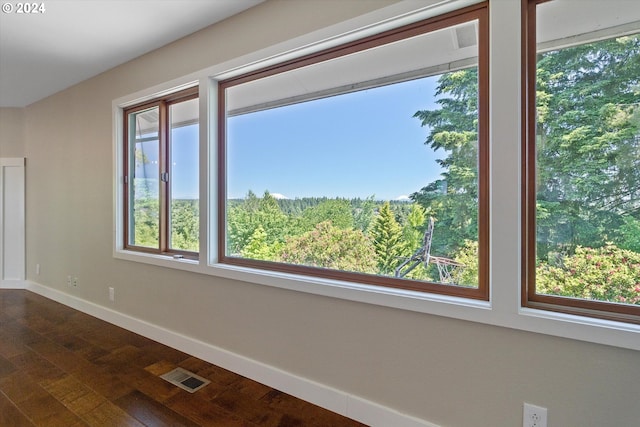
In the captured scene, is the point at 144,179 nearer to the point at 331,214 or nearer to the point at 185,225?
the point at 185,225

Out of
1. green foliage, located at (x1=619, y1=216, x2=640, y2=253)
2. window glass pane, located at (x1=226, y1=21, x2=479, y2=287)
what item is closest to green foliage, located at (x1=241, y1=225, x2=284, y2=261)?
window glass pane, located at (x1=226, y1=21, x2=479, y2=287)

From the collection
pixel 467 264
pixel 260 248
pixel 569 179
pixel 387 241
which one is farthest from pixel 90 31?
pixel 569 179

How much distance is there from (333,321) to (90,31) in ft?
9.54

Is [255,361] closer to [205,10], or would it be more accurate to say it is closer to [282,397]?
[282,397]

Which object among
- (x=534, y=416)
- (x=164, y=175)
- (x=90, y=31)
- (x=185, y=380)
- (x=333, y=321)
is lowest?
(x=185, y=380)

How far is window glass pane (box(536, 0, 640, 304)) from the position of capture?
1388mm

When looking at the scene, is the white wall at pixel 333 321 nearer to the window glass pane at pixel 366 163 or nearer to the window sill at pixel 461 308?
the window sill at pixel 461 308

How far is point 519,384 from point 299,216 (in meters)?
1.57

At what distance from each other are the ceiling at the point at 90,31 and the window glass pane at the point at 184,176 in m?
0.62

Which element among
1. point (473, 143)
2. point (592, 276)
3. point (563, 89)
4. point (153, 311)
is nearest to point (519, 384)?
point (592, 276)

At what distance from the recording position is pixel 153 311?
3033 mm

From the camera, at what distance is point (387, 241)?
1.99 metres

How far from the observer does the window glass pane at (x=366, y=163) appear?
5.73ft

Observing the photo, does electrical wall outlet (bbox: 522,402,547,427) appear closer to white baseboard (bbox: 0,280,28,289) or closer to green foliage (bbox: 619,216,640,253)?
green foliage (bbox: 619,216,640,253)
